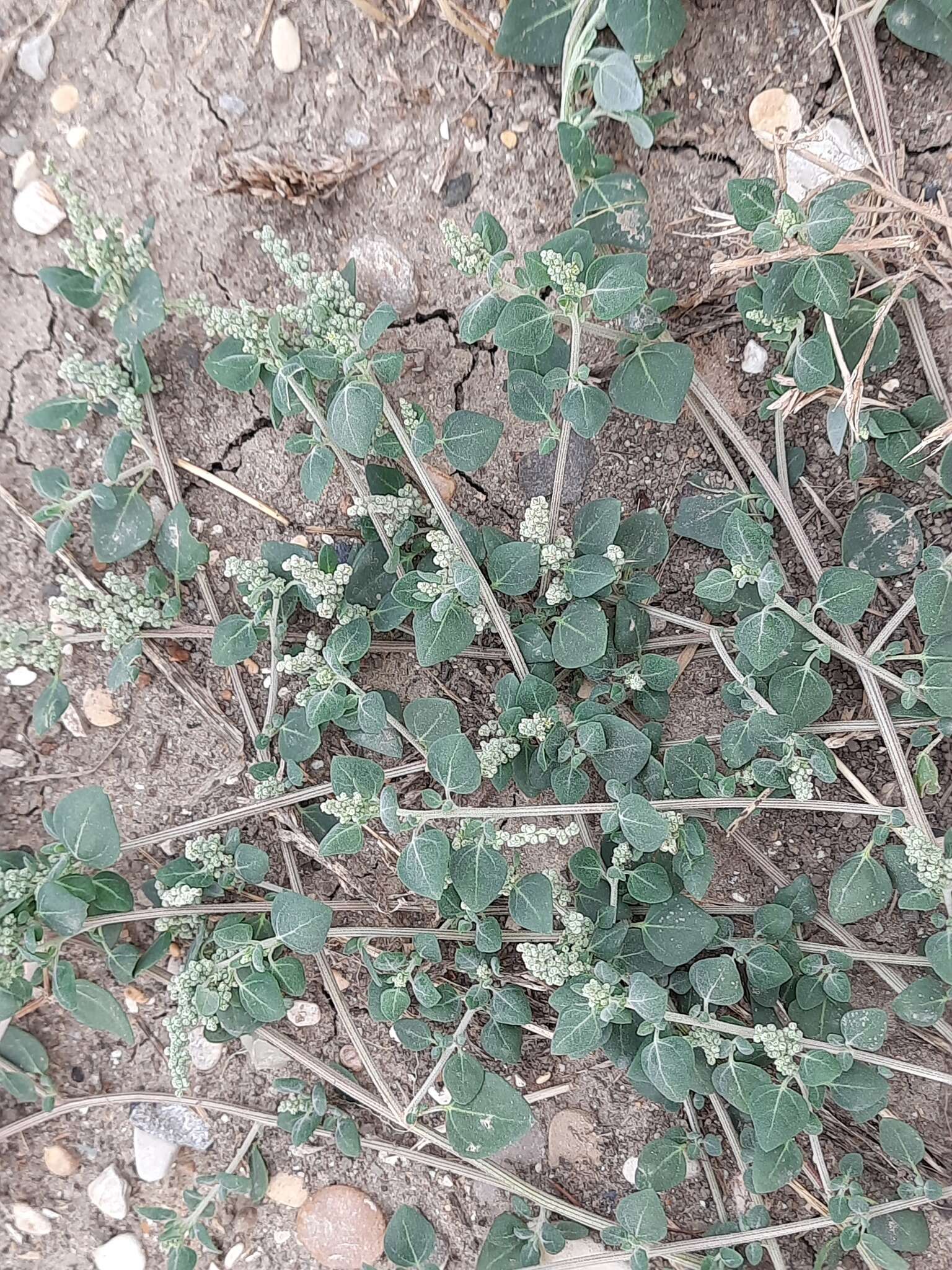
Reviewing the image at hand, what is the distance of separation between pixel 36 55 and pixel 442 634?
5.04 ft

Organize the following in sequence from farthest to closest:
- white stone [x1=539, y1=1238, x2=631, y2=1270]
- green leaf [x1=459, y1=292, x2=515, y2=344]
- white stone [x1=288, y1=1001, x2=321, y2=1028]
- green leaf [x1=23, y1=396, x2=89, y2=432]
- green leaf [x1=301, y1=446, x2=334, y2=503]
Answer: white stone [x1=288, y1=1001, x2=321, y2=1028] → white stone [x1=539, y1=1238, x2=631, y2=1270] → green leaf [x1=23, y1=396, x2=89, y2=432] → green leaf [x1=301, y1=446, x2=334, y2=503] → green leaf [x1=459, y1=292, x2=515, y2=344]

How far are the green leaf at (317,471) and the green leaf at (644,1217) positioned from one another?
1601mm

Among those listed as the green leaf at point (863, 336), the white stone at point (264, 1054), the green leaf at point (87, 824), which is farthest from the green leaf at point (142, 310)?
the white stone at point (264, 1054)

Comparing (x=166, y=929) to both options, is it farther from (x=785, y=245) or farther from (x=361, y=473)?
(x=785, y=245)

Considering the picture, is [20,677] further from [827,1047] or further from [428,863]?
[827,1047]

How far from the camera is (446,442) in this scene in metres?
1.76

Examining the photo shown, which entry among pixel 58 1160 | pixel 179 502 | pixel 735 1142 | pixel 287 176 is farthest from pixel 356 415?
pixel 58 1160

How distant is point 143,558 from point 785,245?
59.5 inches

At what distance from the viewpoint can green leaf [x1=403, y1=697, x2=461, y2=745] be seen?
1746mm

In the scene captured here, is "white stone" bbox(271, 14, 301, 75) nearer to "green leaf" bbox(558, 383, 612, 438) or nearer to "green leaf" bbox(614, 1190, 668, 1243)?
"green leaf" bbox(558, 383, 612, 438)

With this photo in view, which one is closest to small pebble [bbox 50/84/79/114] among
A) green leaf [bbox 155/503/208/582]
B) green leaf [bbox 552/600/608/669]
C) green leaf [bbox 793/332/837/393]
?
green leaf [bbox 155/503/208/582]

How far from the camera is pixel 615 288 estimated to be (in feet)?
5.14

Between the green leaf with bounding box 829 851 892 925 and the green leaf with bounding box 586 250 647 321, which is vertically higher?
the green leaf with bounding box 586 250 647 321

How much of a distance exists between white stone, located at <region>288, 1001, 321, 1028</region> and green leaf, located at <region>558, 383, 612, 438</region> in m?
1.48
